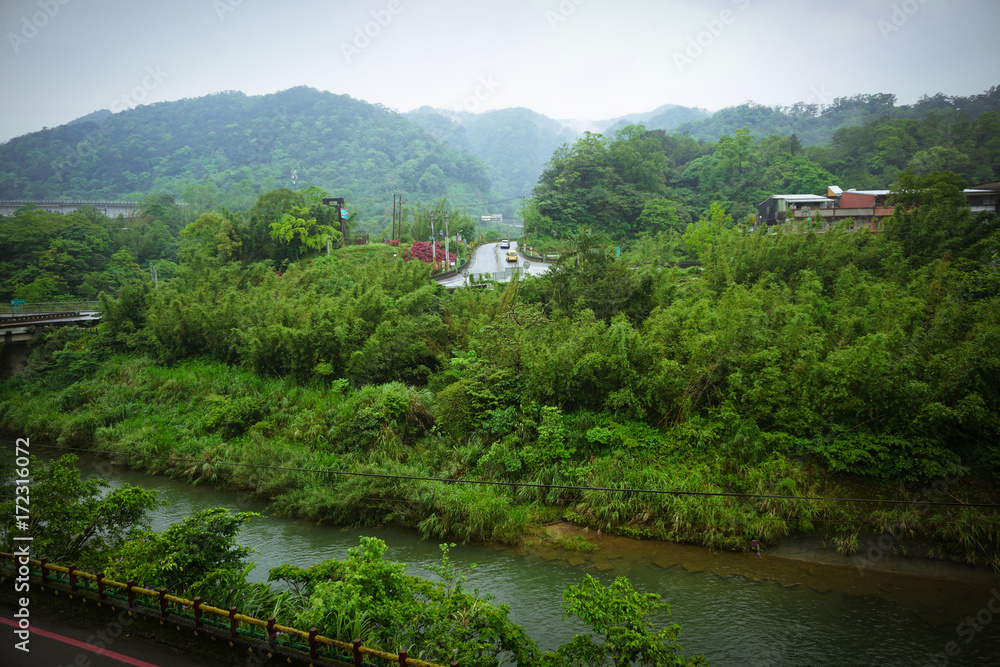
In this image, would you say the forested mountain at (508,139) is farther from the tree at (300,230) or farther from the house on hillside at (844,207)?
the tree at (300,230)

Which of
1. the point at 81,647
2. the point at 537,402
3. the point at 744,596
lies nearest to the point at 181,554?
the point at 81,647

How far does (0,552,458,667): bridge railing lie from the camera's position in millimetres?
5785

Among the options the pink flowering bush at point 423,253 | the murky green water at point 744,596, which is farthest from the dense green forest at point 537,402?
the pink flowering bush at point 423,253

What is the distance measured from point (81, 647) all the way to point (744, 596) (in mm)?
10413

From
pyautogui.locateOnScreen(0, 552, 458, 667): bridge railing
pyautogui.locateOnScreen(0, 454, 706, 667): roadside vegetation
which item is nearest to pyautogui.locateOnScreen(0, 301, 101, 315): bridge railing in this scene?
pyautogui.locateOnScreen(0, 454, 706, 667): roadside vegetation

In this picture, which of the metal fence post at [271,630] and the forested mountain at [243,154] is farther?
the forested mountain at [243,154]

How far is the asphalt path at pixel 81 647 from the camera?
6211 mm

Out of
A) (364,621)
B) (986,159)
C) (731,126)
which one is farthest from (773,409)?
(731,126)

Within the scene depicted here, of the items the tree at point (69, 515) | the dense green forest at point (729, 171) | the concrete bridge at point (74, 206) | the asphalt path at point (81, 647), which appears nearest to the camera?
the asphalt path at point (81, 647)

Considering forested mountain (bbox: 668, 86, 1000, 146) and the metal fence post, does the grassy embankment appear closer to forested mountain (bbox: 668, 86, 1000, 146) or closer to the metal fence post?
the metal fence post

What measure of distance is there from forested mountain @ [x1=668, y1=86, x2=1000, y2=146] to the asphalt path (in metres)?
70.2

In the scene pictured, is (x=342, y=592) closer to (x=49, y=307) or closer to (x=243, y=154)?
(x=49, y=307)

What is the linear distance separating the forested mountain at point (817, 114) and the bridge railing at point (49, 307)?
63.6 m

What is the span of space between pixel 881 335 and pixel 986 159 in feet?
137
